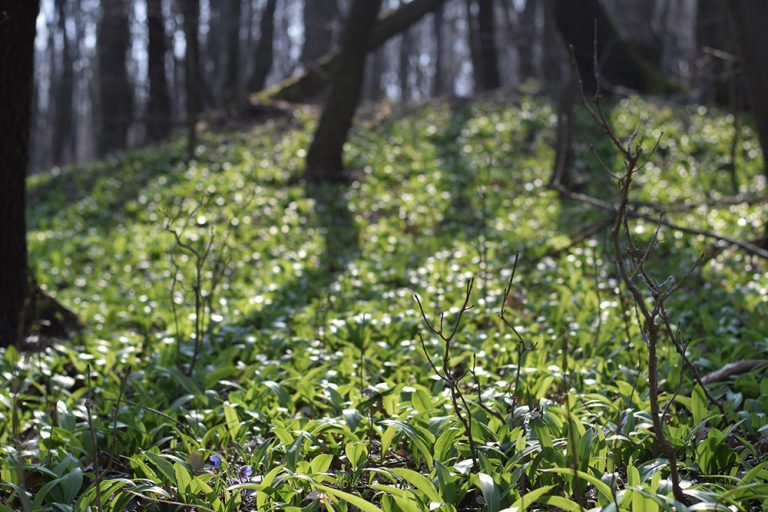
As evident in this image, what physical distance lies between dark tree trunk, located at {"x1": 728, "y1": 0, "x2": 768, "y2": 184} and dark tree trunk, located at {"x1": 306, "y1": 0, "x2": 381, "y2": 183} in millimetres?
4669

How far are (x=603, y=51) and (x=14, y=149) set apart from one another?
10098 mm

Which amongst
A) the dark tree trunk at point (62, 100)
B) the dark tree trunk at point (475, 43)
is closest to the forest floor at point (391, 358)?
the dark tree trunk at point (475, 43)

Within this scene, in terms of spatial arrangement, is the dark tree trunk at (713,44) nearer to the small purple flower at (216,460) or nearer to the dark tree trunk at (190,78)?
the dark tree trunk at (190,78)

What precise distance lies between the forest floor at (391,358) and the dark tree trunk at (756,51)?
1.02 metres

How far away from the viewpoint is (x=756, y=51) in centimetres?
575

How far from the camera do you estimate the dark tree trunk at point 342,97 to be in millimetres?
9289

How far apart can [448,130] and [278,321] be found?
26.7ft

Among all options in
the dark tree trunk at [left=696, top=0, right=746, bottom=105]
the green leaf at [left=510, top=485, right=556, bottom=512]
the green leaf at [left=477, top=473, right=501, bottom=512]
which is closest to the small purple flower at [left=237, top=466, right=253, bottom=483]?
the green leaf at [left=477, top=473, right=501, bottom=512]

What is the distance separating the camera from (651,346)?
196 centimetres

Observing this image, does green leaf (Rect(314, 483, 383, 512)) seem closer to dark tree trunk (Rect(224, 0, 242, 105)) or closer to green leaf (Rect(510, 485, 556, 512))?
green leaf (Rect(510, 485, 556, 512))

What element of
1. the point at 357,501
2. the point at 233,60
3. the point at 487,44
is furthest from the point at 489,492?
the point at 233,60

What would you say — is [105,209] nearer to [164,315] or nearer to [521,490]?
[164,315]

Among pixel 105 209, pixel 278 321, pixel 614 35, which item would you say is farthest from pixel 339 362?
pixel 614 35

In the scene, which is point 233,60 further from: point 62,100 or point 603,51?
point 62,100
